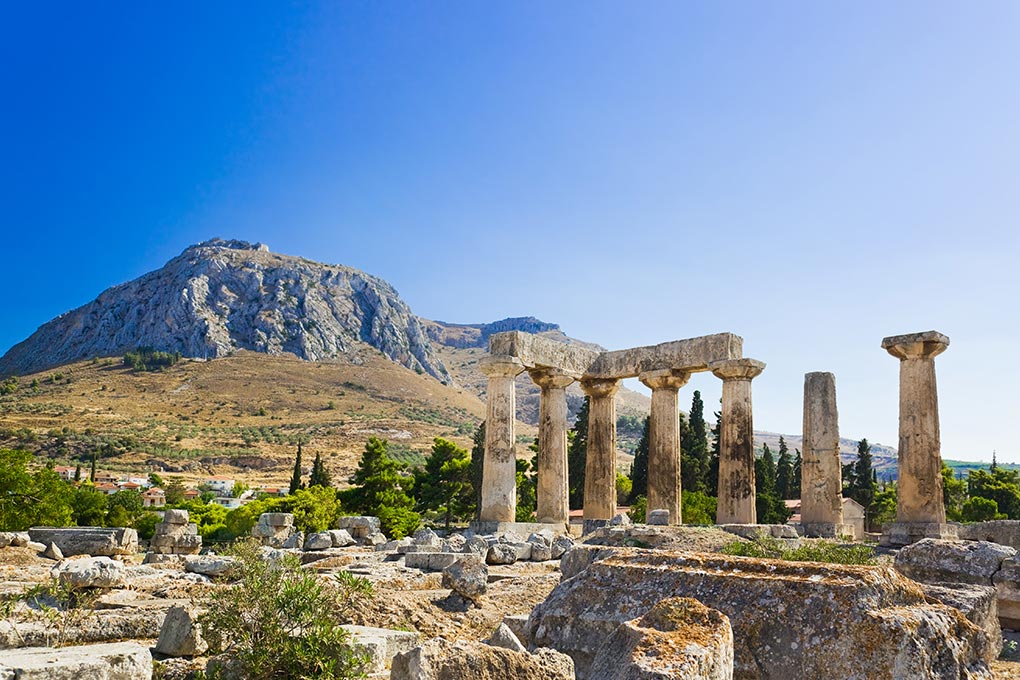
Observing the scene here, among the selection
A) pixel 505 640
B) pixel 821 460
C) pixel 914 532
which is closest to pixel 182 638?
pixel 505 640

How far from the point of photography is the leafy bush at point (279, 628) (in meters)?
5.20

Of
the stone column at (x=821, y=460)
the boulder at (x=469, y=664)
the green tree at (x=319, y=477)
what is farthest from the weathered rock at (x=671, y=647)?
the green tree at (x=319, y=477)

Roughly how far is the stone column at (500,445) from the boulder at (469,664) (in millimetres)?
17764

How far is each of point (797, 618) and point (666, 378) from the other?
65.6 ft

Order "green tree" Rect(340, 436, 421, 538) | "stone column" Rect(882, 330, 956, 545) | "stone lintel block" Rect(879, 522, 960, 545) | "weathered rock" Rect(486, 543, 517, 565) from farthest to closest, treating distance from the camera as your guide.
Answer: "green tree" Rect(340, 436, 421, 538) < "stone column" Rect(882, 330, 956, 545) < "stone lintel block" Rect(879, 522, 960, 545) < "weathered rock" Rect(486, 543, 517, 565)

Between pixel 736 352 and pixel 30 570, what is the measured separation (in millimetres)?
17572

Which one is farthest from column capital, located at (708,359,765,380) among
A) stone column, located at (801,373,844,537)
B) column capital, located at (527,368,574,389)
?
column capital, located at (527,368,574,389)

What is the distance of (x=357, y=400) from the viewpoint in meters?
145

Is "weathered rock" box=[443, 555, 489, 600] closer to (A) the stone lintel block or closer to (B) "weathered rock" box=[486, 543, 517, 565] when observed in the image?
(B) "weathered rock" box=[486, 543, 517, 565]

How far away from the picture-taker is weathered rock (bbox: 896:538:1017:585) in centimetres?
923

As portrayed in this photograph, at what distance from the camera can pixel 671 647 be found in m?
3.87

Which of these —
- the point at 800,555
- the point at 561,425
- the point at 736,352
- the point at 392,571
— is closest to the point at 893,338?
the point at 736,352

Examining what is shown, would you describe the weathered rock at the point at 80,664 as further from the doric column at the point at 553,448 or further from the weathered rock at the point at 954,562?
the doric column at the point at 553,448

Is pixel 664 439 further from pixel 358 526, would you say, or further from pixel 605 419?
pixel 358 526
